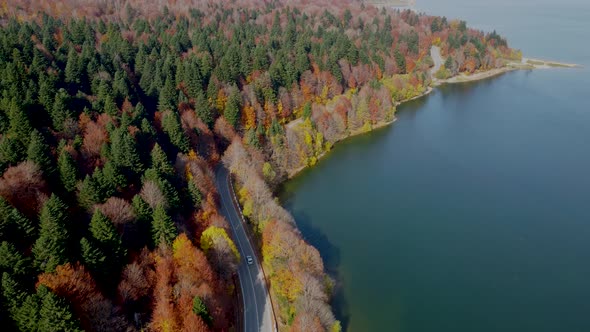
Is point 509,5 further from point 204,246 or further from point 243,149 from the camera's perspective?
point 204,246

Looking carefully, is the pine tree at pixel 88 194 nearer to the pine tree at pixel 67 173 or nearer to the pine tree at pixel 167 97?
the pine tree at pixel 67 173

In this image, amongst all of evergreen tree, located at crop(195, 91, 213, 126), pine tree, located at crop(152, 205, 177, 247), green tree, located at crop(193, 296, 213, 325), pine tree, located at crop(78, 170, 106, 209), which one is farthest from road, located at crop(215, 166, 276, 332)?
evergreen tree, located at crop(195, 91, 213, 126)

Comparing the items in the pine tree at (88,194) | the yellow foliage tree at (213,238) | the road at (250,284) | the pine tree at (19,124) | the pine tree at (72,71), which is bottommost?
the road at (250,284)

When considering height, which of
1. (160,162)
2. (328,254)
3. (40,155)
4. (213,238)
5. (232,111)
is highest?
(40,155)

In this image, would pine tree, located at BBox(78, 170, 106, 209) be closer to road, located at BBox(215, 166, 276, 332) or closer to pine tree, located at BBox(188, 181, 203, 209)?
pine tree, located at BBox(188, 181, 203, 209)

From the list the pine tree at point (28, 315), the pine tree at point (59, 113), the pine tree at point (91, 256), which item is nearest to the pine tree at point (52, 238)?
the pine tree at point (91, 256)

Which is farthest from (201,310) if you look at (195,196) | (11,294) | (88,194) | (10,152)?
(10,152)

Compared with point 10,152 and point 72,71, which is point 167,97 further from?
point 10,152
